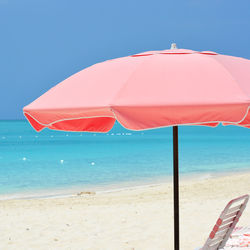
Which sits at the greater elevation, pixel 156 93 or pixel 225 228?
pixel 156 93

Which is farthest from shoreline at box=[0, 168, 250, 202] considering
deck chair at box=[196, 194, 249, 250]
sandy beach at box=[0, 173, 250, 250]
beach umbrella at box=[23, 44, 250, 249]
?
beach umbrella at box=[23, 44, 250, 249]

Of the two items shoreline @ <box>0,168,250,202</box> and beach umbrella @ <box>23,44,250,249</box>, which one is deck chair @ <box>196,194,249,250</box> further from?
shoreline @ <box>0,168,250,202</box>

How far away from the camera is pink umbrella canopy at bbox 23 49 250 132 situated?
2695 millimetres

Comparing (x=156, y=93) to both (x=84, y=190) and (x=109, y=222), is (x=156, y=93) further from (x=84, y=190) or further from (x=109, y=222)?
(x=84, y=190)

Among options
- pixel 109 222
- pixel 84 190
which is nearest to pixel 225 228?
pixel 109 222

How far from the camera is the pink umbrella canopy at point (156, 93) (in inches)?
106

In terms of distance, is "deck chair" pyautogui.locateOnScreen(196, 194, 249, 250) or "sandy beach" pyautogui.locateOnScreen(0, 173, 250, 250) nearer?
"deck chair" pyautogui.locateOnScreen(196, 194, 249, 250)

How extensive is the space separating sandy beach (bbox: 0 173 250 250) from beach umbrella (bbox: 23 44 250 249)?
11.1 ft

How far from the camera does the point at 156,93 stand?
283cm

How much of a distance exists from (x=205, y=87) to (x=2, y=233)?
18.2 ft

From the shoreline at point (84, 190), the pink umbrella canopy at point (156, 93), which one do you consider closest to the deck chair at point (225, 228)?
the pink umbrella canopy at point (156, 93)

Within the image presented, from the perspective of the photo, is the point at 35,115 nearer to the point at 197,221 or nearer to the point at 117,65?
the point at 117,65

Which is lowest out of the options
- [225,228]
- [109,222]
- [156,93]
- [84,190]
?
[84,190]

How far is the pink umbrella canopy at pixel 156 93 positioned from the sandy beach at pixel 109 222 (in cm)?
341
